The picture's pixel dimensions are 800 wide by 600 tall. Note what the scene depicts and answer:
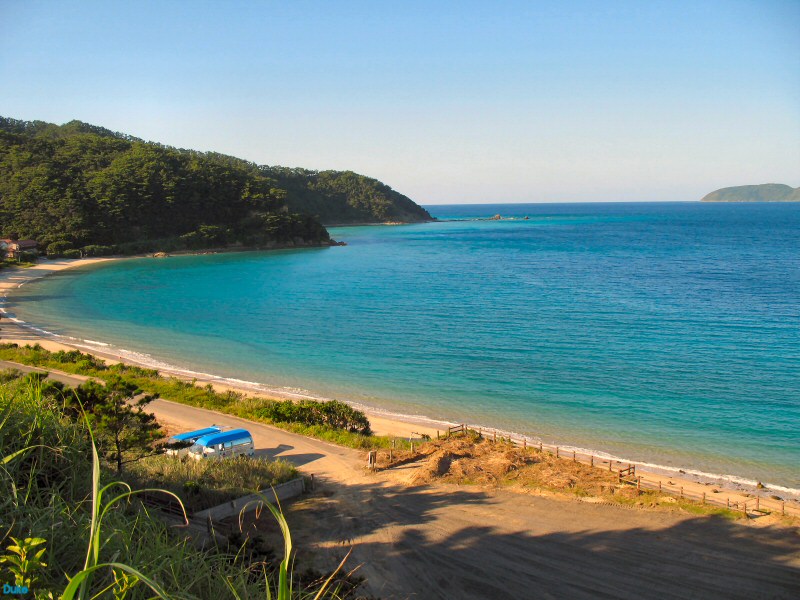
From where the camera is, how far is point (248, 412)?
78.7 feet

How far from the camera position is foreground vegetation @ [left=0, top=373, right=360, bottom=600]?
14.2 ft

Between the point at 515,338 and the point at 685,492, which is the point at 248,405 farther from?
the point at 515,338

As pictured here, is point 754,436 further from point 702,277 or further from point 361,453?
point 702,277

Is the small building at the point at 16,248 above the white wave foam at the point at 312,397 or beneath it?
above

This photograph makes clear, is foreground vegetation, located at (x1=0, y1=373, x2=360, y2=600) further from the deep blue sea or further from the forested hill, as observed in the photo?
the forested hill

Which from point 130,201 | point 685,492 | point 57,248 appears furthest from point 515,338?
point 130,201

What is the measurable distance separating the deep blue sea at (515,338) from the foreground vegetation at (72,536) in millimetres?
19051

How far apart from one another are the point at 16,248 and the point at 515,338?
68.8 m

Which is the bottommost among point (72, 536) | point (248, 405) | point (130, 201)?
point (248, 405)

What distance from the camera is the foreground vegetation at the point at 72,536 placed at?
4.34 metres

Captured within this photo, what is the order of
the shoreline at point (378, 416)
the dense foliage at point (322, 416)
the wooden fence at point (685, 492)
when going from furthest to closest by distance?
the dense foliage at point (322, 416), the shoreline at point (378, 416), the wooden fence at point (685, 492)

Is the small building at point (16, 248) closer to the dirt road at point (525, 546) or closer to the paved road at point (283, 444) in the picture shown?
the paved road at point (283, 444)

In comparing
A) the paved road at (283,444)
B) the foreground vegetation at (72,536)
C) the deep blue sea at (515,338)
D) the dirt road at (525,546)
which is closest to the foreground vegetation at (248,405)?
the paved road at (283,444)

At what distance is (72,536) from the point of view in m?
5.10
